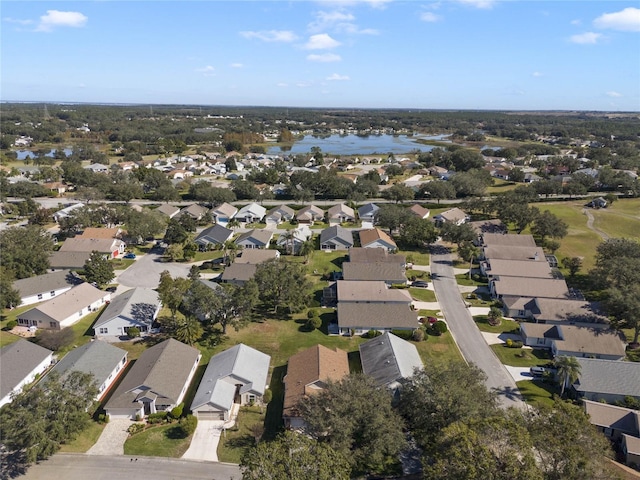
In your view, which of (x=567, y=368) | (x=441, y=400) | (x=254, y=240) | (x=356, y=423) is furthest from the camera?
(x=254, y=240)

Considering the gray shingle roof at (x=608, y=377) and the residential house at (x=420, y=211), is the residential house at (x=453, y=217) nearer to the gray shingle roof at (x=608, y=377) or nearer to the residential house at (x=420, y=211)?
the residential house at (x=420, y=211)

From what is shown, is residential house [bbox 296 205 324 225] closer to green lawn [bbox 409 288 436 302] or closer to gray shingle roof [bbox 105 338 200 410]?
green lawn [bbox 409 288 436 302]

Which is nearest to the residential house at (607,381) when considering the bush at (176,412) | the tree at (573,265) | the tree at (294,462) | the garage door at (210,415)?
the tree at (294,462)

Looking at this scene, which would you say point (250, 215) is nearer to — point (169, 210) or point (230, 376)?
point (169, 210)

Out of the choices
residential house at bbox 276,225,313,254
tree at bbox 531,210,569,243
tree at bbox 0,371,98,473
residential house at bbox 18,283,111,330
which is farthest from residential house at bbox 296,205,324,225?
tree at bbox 0,371,98,473

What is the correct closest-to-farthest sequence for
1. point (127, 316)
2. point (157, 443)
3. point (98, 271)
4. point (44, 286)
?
1. point (157, 443)
2. point (127, 316)
3. point (44, 286)
4. point (98, 271)

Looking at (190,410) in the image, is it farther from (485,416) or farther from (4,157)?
(4,157)

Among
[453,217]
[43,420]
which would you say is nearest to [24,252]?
[43,420]
